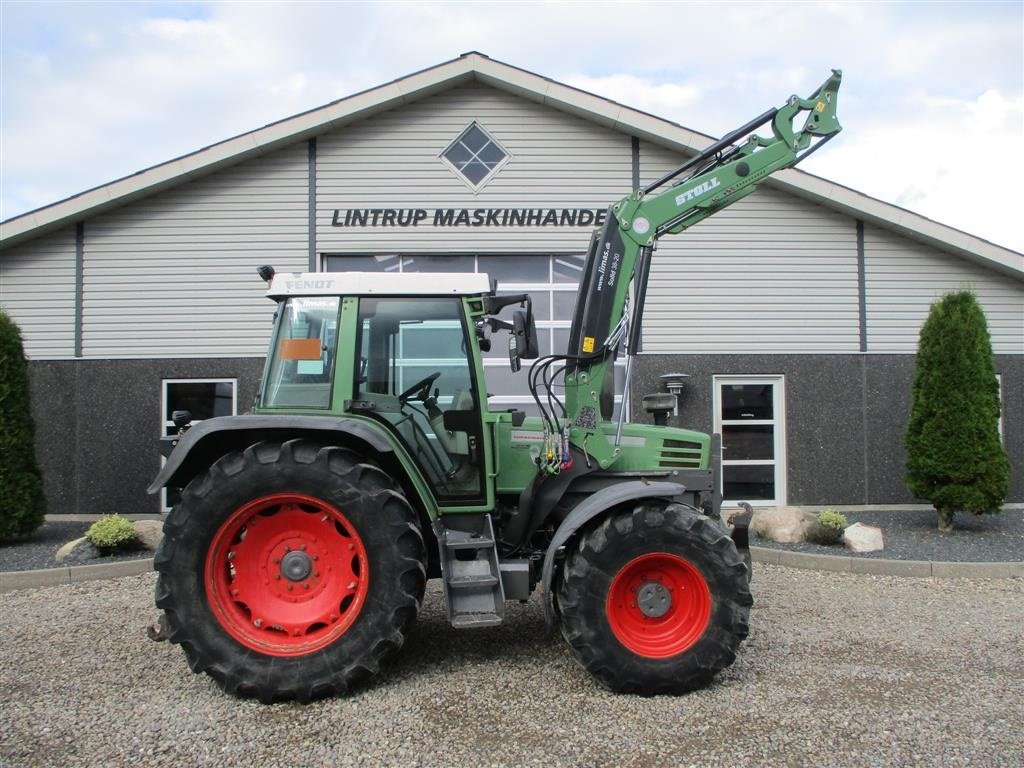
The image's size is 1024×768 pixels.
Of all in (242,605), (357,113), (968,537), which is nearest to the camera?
(242,605)

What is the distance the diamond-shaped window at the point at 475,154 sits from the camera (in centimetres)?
1066

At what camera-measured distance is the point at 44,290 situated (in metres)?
10.4

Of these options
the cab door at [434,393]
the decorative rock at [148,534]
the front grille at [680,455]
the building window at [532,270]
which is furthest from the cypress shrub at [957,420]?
the decorative rock at [148,534]

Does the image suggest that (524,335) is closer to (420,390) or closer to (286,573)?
(420,390)

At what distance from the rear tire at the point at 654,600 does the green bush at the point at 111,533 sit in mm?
5512

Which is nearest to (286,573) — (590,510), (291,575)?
(291,575)

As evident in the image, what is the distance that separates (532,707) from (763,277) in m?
8.33

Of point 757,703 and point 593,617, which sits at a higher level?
point 593,617

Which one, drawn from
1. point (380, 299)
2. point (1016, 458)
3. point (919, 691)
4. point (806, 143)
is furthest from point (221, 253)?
point (1016, 458)

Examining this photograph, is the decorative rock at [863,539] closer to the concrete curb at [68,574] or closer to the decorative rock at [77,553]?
the concrete curb at [68,574]

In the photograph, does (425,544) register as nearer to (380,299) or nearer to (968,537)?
(380,299)

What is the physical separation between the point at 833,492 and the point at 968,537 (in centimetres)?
205

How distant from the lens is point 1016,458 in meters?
10.6

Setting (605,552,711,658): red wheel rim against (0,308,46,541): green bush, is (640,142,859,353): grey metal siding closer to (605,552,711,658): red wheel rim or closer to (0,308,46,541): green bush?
(605,552,711,658): red wheel rim
